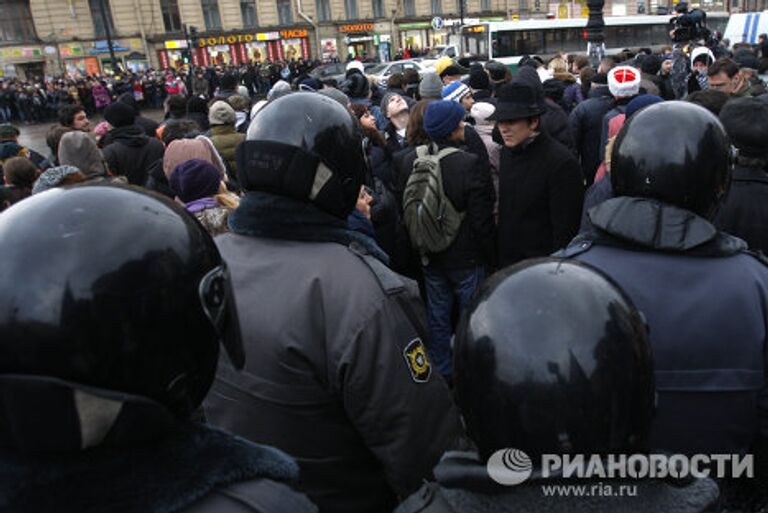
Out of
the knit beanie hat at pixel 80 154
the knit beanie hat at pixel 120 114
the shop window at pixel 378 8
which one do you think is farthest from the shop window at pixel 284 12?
the knit beanie hat at pixel 80 154

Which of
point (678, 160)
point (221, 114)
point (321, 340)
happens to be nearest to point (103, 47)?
point (221, 114)

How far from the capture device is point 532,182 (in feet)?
11.8

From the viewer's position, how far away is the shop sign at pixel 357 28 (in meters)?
41.0

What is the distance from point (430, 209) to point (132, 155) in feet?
10.9

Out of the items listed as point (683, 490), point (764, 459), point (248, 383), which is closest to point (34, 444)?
point (248, 383)

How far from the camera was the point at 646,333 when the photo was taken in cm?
115

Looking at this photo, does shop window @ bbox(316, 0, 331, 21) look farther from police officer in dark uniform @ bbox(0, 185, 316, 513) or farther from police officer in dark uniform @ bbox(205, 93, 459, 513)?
police officer in dark uniform @ bbox(0, 185, 316, 513)

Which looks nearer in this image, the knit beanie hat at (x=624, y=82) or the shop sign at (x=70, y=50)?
the knit beanie hat at (x=624, y=82)

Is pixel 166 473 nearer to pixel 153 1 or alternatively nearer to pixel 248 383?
pixel 248 383

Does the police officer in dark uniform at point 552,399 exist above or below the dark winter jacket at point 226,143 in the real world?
above

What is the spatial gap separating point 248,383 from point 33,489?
0.79 meters

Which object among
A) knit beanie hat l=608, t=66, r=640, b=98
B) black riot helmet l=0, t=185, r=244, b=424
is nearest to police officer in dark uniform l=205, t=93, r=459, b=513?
black riot helmet l=0, t=185, r=244, b=424

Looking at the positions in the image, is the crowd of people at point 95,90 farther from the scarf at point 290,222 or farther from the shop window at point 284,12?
the scarf at point 290,222

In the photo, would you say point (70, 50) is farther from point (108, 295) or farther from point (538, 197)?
point (108, 295)
